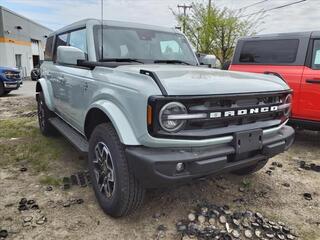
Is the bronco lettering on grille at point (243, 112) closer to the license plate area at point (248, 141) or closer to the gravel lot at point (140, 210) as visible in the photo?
the license plate area at point (248, 141)

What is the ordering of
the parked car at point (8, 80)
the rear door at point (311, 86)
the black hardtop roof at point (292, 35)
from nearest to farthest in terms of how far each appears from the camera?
the rear door at point (311, 86)
the black hardtop roof at point (292, 35)
the parked car at point (8, 80)

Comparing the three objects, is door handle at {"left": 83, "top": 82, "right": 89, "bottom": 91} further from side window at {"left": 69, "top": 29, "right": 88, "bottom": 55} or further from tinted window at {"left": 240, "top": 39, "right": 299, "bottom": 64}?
tinted window at {"left": 240, "top": 39, "right": 299, "bottom": 64}

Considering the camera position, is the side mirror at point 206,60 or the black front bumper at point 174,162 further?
the side mirror at point 206,60

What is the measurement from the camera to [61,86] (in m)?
4.29

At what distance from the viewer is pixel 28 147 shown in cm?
491

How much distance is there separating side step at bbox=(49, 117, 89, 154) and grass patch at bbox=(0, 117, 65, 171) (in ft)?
1.39

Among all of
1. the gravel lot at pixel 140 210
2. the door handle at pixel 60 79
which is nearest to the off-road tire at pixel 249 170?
the gravel lot at pixel 140 210

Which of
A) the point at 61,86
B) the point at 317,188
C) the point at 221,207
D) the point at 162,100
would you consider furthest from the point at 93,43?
the point at 317,188

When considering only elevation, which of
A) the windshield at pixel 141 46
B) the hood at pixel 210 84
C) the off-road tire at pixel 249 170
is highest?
the windshield at pixel 141 46

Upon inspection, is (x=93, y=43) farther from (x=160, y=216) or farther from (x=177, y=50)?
(x=160, y=216)

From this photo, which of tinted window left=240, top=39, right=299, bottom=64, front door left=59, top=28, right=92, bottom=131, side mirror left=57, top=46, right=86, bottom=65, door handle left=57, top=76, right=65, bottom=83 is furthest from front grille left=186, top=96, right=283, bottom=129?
tinted window left=240, top=39, right=299, bottom=64

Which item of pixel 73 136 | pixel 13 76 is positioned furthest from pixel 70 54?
pixel 13 76

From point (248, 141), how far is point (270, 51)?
12.0 feet

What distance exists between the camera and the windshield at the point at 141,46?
11.4ft
